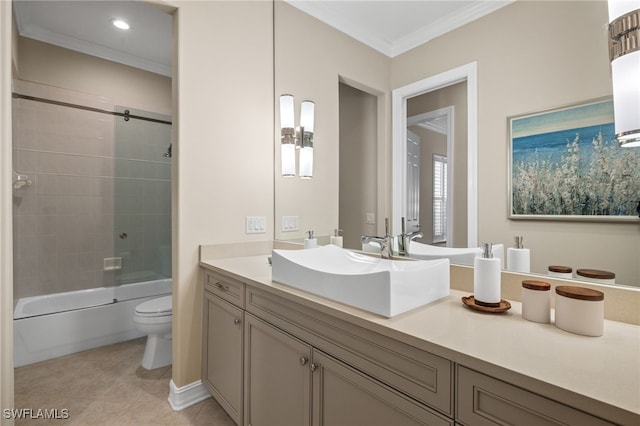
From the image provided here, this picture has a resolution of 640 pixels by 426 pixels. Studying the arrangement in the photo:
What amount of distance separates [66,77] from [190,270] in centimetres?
242

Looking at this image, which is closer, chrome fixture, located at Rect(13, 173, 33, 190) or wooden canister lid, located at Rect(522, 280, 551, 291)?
wooden canister lid, located at Rect(522, 280, 551, 291)

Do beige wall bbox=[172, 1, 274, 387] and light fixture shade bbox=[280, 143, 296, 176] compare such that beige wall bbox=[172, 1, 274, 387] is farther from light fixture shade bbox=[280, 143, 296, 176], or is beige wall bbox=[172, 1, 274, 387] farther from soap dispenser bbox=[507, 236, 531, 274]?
soap dispenser bbox=[507, 236, 531, 274]

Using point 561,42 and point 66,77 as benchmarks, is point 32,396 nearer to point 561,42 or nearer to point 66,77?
point 66,77

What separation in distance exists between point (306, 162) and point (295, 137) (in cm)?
19

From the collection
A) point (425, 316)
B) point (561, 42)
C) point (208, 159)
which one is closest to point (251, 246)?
point (208, 159)

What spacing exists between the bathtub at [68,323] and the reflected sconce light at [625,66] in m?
3.32

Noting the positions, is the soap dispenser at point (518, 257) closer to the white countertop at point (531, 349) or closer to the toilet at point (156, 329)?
the white countertop at point (531, 349)

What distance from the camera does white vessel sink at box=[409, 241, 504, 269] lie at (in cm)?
111

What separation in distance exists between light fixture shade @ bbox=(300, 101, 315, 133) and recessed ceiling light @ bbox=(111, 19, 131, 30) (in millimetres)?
1858

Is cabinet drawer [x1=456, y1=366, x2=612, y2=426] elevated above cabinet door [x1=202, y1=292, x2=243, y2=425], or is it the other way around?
cabinet drawer [x1=456, y1=366, x2=612, y2=426]

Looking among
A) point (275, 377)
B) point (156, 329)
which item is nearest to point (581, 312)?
point (275, 377)

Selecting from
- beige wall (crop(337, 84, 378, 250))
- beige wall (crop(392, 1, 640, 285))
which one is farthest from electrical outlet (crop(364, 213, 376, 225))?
beige wall (crop(392, 1, 640, 285))

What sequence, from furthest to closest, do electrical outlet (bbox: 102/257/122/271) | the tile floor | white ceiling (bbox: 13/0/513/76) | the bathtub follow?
electrical outlet (bbox: 102/257/122/271), the bathtub, the tile floor, white ceiling (bbox: 13/0/513/76)

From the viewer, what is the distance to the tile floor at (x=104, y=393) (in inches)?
67.0
